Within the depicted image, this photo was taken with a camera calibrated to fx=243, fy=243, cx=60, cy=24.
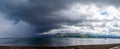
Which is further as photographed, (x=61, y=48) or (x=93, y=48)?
(x=61, y=48)

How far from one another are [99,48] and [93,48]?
4.96ft

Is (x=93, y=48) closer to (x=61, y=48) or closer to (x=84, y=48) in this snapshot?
(x=84, y=48)

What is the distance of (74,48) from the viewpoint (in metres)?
56.4

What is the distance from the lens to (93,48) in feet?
180

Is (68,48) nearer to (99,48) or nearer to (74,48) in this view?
(74,48)

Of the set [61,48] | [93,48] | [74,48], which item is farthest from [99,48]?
[61,48]

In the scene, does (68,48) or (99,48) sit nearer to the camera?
(99,48)

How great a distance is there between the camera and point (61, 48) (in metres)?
58.8

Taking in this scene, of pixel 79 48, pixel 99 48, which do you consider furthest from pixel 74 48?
pixel 99 48

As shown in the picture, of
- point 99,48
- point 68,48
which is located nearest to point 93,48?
point 99,48

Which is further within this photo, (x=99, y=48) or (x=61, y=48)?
(x=61, y=48)

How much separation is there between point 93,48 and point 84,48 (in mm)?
2145

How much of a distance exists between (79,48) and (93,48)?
10.4 ft

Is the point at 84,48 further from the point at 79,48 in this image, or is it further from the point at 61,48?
the point at 61,48
